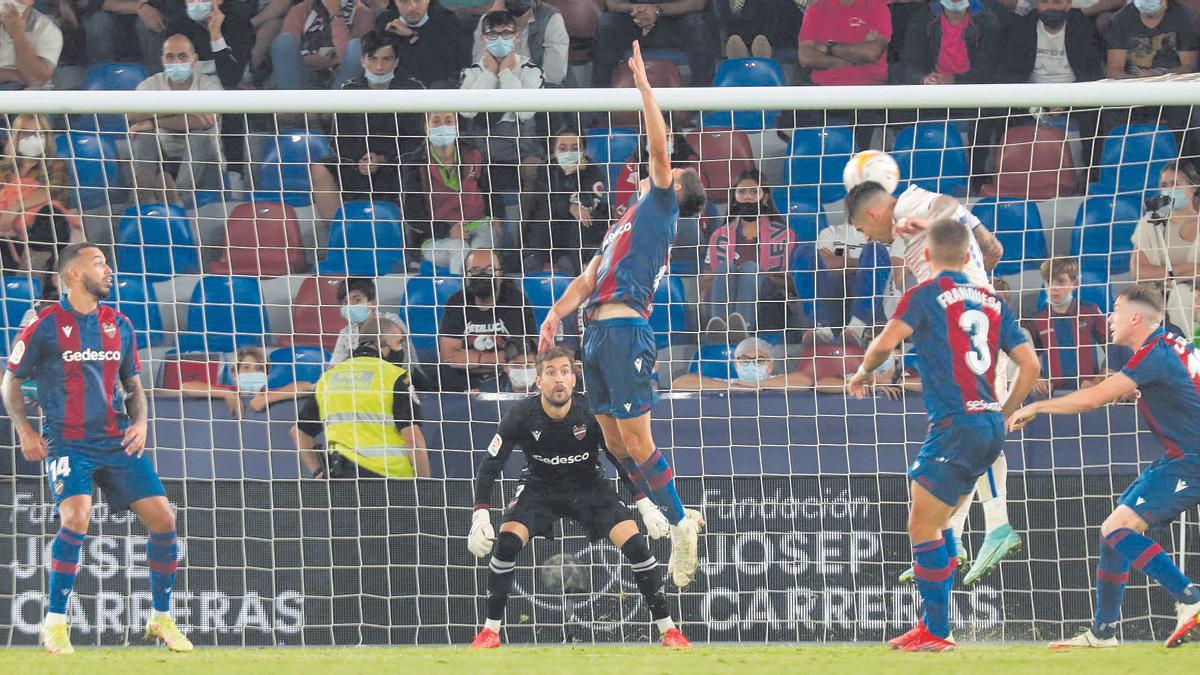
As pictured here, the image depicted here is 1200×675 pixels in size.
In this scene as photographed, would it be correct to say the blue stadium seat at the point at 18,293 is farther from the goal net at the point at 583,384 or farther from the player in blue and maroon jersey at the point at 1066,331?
the player in blue and maroon jersey at the point at 1066,331

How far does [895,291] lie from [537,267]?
7.48 feet

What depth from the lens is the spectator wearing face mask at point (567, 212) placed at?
353 inches

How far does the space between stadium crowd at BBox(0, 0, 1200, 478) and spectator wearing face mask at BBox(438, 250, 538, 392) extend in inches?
0.7

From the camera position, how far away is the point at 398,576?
8.38m

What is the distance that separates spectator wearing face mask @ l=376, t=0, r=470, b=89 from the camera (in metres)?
10.8

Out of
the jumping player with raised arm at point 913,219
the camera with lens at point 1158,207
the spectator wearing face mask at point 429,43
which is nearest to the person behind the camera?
the jumping player with raised arm at point 913,219

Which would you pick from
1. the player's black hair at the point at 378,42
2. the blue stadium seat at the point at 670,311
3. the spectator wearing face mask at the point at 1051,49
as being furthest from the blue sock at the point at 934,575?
the player's black hair at the point at 378,42

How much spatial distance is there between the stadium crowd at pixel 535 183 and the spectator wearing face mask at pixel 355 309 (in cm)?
3

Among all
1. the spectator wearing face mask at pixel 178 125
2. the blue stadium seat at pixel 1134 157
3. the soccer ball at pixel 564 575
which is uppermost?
the spectator wearing face mask at pixel 178 125

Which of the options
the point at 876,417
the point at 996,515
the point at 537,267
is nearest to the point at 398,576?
the point at 537,267

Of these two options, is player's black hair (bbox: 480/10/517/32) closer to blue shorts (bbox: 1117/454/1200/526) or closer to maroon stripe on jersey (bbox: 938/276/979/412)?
maroon stripe on jersey (bbox: 938/276/979/412)

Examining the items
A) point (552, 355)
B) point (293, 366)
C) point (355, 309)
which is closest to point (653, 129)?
point (552, 355)

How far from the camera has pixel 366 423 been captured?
852 cm

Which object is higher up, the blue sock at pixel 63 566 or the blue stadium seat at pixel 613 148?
the blue stadium seat at pixel 613 148
